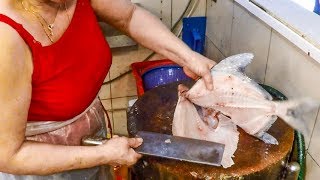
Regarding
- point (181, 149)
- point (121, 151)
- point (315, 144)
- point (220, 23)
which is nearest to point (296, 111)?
point (315, 144)

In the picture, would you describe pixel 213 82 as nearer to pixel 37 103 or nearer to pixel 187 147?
pixel 187 147

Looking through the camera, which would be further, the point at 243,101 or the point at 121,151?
the point at 243,101

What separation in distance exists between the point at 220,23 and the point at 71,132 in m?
1.30

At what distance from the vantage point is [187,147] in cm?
118

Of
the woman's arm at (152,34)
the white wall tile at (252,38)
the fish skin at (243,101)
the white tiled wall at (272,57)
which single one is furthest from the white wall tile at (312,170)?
the woman's arm at (152,34)

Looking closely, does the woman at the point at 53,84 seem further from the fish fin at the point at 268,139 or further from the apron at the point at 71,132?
the fish fin at the point at 268,139

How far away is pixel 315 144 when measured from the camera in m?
1.36

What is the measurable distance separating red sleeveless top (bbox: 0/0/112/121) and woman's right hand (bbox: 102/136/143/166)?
17 cm

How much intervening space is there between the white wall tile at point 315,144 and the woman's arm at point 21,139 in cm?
76

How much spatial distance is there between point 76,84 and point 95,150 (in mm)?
218

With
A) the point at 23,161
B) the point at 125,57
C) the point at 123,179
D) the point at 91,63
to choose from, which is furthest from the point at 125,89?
the point at 23,161

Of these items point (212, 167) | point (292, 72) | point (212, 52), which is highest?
point (292, 72)

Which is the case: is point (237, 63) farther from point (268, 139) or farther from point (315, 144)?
point (315, 144)

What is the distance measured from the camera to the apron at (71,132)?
1.15m
